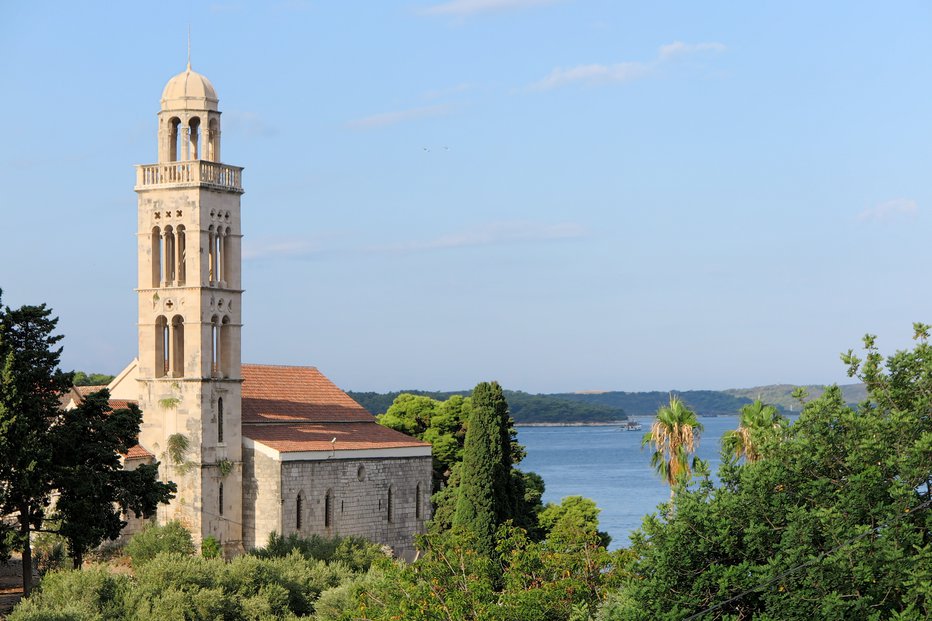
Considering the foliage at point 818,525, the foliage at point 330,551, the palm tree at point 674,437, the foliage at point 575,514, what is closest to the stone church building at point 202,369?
the foliage at point 330,551

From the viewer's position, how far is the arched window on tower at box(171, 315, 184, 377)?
174ft

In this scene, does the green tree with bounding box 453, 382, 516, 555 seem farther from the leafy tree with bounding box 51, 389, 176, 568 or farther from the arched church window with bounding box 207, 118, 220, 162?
the leafy tree with bounding box 51, 389, 176, 568

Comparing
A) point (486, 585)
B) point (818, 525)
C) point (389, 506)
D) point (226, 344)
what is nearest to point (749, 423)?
point (486, 585)

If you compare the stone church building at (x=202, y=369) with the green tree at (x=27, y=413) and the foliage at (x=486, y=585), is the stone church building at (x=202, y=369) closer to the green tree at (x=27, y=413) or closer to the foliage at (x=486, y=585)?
the green tree at (x=27, y=413)

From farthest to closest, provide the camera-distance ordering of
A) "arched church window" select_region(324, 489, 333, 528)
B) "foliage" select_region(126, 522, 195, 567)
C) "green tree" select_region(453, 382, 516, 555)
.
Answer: "arched church window" select_region(324, 489, 333, 528), "green tree" select_region(453, 382, 516, 555), "foliage" select_region(126, 522, 195, 567)

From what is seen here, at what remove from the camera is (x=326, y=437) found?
57312mm

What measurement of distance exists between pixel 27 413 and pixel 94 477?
2.53 m

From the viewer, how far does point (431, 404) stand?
6944 centimetres

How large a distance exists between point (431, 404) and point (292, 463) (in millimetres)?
16367

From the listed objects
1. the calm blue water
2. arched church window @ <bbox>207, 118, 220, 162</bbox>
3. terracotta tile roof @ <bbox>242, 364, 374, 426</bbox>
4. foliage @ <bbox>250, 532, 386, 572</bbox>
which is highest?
arched church window @ <bbox>207, 118, 220, 162</bbox>

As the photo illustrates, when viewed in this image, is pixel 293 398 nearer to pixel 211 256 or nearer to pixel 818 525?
pixel 211 256

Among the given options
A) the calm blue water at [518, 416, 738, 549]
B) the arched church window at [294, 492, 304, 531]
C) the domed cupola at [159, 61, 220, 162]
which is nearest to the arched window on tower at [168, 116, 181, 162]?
the domed cupola at [159, 61, 220, 162]

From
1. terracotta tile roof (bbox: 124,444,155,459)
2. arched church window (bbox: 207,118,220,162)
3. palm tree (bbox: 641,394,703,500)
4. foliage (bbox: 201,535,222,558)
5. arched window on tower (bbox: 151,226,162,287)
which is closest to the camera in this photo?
palm tree (bbox: 641,394,703,500)

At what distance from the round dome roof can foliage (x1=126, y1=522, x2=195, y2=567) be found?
15.6 metres
